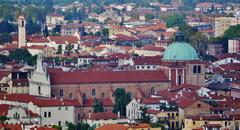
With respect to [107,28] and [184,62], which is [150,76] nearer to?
[184,62]

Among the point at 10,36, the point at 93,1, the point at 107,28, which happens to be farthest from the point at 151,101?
the point at 93,1

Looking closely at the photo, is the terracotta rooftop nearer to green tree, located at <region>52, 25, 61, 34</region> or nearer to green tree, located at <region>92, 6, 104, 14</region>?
green tree, located at <region>52, 25, 61, 34</region>

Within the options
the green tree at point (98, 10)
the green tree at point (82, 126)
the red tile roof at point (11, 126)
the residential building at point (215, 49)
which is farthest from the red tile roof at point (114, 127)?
the green tree at point (98, 10)

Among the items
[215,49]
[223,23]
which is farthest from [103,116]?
[223,23]

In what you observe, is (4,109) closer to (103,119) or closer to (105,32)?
(103,119)

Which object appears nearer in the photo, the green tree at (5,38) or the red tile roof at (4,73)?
the red tile roof at (4,73)

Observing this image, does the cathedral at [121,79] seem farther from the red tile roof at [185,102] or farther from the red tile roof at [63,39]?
the red tile roof at [63,39]
